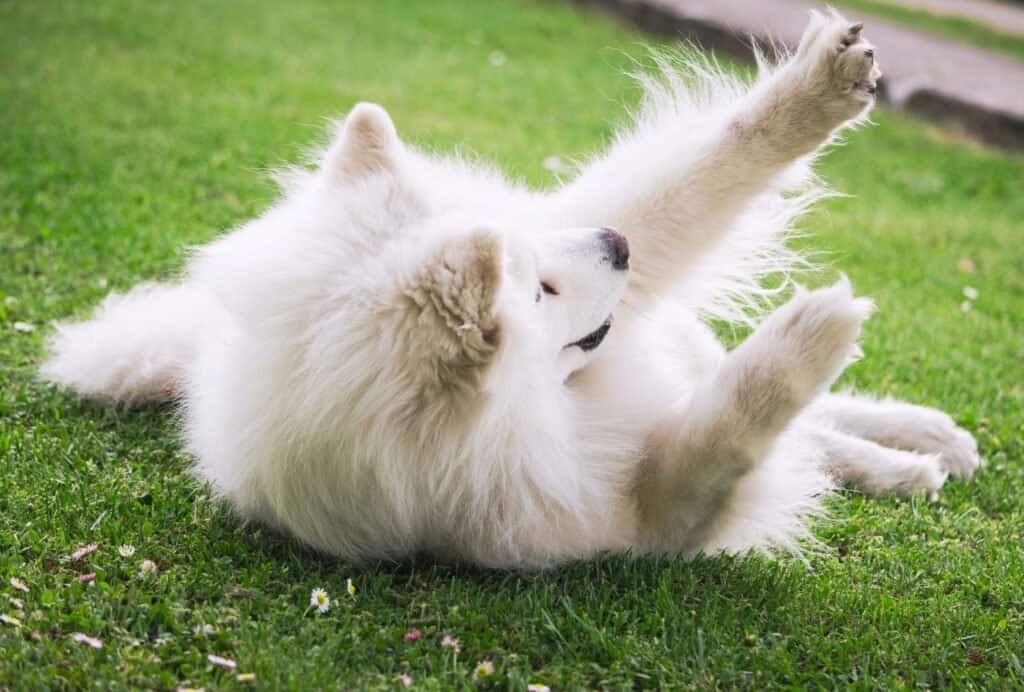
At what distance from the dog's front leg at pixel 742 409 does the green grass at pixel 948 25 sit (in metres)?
9.20

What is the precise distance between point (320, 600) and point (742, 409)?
1141mm

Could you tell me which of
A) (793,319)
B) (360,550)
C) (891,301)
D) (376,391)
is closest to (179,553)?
(360,550)

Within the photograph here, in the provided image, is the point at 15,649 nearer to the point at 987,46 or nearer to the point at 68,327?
the point at 68,327

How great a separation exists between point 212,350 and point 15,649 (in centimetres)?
105

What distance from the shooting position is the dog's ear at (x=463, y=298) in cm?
241

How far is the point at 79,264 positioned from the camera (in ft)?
16.2

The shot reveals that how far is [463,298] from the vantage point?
2439mm

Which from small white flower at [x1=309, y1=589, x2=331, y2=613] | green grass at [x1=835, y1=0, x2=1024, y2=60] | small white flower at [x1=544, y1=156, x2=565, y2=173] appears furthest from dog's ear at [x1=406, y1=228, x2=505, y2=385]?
green grass at [x1=835, y1=0, x2=1024, y2=60]

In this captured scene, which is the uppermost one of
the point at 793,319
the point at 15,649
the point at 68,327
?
the point at 793,319

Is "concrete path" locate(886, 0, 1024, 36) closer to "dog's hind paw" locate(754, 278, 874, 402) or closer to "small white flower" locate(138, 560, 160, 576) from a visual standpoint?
"dog's hind paw" locate(754, 278, 874, 402)

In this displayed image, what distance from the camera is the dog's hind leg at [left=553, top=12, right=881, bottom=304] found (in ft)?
11.0

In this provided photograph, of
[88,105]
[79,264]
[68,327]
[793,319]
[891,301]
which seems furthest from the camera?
[88,105]

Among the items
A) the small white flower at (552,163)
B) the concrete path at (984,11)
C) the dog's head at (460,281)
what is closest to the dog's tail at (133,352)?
the dog's head at (460,281)

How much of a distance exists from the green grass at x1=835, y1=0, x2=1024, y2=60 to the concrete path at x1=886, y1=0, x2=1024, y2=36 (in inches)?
6.9
